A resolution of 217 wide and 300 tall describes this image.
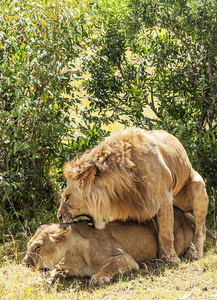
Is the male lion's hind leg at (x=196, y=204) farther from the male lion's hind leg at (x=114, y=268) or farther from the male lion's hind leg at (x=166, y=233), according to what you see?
the male lion's hind leg at (x=114, y=268)

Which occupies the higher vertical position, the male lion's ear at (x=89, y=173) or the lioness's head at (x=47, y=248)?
the male lion's ear at (x=89, y=173)

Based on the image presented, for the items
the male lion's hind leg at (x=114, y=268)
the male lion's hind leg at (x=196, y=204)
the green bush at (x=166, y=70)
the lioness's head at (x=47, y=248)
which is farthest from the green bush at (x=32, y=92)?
the male lion's hind leg at (x=196, y=204)

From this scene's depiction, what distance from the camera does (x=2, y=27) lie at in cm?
554

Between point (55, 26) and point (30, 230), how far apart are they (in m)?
2.72

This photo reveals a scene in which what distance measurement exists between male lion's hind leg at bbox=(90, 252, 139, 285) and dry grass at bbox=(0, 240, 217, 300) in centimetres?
7

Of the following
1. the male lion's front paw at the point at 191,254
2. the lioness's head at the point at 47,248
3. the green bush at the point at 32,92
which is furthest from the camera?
the green bush at the point at 32,92

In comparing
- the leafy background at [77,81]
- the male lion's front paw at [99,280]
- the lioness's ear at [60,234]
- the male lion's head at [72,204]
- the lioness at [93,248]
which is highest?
the leafy background at [77,81]

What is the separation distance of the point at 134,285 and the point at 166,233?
81cm

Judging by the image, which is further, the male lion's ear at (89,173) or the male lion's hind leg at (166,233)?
the male lion's hind leg at (166,233)

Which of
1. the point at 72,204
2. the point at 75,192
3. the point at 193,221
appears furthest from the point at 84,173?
the point at 193,221

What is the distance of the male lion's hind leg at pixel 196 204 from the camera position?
16.7 feet

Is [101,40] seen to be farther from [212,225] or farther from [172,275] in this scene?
[172,275]

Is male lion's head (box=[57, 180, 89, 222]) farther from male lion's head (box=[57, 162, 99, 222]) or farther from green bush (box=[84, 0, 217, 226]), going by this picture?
green bush (box=[84, 0, 217, 226])

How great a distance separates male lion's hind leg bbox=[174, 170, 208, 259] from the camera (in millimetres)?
5104
